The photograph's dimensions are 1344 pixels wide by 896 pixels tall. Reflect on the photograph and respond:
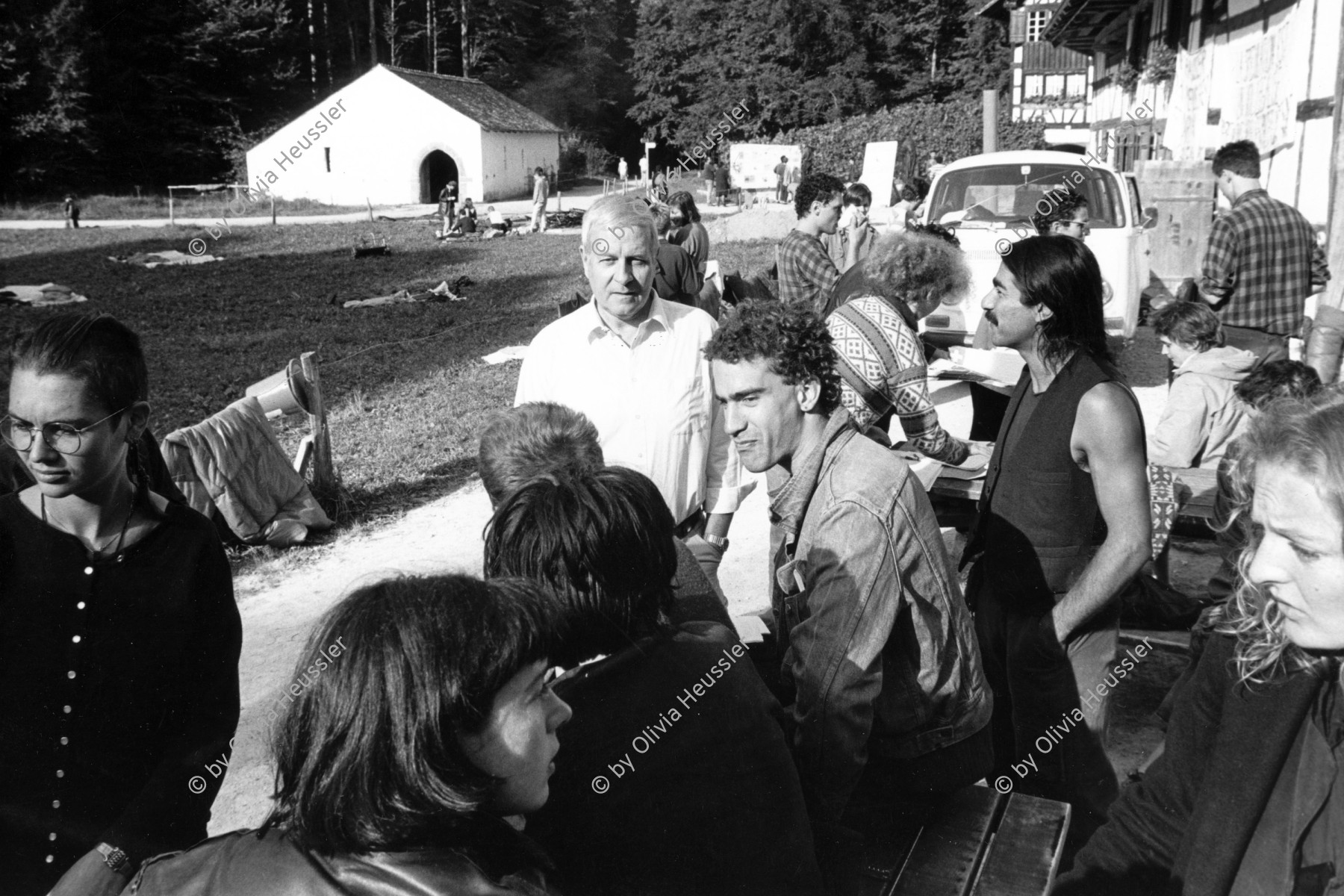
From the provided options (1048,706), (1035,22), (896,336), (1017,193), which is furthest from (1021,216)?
(1035,22)

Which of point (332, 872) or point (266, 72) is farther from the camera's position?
point (266, 72)

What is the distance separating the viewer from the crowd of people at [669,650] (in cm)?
148

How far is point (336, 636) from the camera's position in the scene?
1446 millimetres

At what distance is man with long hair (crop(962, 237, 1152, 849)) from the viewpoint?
9.53ft

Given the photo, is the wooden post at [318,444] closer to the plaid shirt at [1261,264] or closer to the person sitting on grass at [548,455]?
the person sitting on grass at [548,455]

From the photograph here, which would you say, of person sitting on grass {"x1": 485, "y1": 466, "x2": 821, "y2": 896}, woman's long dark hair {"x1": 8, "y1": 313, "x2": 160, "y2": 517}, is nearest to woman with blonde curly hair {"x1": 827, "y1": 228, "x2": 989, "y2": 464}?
person sitting on grass {"x1": 485, "y1": 466, "x2": 821, "y2": 896}

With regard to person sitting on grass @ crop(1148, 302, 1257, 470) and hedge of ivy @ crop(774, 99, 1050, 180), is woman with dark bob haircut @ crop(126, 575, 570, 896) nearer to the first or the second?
person sitting on grass @ crop(1148, 302, 1257, 470)

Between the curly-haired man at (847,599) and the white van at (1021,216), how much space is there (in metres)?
7.16

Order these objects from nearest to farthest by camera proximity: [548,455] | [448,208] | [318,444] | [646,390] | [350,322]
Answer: [548,455], [646,390], [318,444], [350,322], [448,208]

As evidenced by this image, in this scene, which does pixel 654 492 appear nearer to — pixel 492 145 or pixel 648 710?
pixel 648 710

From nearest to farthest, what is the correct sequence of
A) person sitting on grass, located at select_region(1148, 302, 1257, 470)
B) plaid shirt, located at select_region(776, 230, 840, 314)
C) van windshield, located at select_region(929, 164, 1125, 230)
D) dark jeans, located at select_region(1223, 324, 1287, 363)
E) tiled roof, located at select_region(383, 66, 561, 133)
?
person sitting on grass, located at select_region(1148, 302, 1257, 470)
dark jeans, located at select_region(1223, 324, 1287, 363)
plaid shirt, located at select_region(776, 230, 840, 314)
van windshield, located at select_region(929, 164, 1125, 230)
tiled roof, located at select_region(383, 66, 561, 133)

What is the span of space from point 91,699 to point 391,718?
115 cm

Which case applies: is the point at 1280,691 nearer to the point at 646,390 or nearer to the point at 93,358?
the point at 93,358

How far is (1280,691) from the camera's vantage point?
1678 mm
